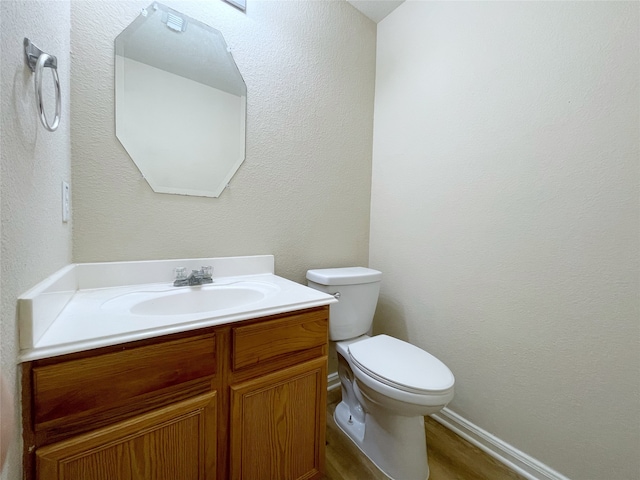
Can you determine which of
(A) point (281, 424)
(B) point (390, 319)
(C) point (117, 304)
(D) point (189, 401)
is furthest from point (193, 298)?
(B) point (390, 319)

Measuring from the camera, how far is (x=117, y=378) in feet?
2.11

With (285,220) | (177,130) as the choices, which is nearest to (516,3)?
(285,220)

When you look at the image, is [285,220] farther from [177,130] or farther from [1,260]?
[1,260]

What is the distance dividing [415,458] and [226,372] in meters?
0.89

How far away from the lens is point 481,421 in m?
1.27

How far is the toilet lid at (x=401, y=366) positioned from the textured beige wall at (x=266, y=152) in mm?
550

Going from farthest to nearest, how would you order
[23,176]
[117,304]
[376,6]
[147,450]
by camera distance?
[376,6] < [117,304] < [147,450] < [23,176]

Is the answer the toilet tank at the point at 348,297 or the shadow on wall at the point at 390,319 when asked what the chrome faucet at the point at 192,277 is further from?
the shadow on wall at the point at 390,319

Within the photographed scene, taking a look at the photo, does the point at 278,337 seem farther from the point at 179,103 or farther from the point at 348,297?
the point at 179,103

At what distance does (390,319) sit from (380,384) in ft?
2.28

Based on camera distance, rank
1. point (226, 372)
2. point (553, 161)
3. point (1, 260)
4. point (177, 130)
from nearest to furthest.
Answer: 1. point (1, 260)
2. point (226, 372)
3. point (553, 161)
4. point (177, 130)

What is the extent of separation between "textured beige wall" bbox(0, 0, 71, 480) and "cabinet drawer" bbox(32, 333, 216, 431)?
5cm

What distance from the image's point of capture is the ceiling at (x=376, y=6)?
160 centimetres

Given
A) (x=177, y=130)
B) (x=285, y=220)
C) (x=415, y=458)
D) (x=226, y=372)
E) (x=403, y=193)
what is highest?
(x=177, y=130)
